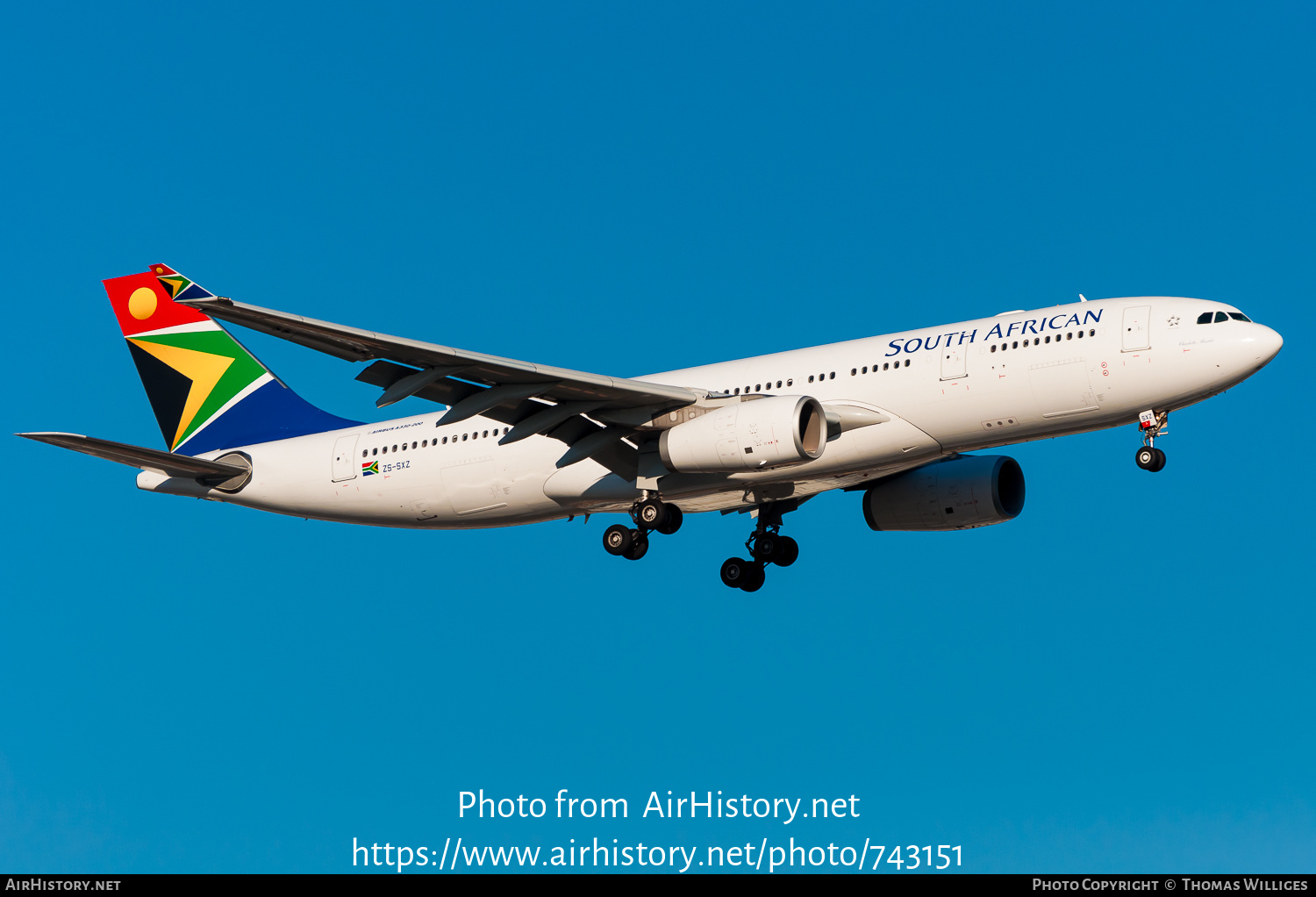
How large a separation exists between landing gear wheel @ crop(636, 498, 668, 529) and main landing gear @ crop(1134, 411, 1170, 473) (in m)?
9.82

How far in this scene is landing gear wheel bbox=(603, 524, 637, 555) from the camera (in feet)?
107

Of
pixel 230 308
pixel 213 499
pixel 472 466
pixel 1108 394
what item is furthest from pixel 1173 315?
pixel 213 499

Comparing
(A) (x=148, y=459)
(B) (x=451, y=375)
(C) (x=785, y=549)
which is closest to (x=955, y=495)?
(C) (x=785, y=549)

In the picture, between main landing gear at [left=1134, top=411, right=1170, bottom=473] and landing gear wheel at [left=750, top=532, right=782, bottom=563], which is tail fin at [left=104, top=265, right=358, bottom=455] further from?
main landing gear at [left=1134, top=411, right=1170, bottom=473]

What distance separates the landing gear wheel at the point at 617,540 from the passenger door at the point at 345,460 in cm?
643

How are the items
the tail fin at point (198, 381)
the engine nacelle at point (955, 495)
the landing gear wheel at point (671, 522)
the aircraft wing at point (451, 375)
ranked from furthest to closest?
the tail fin at point (198, 381), the engine nacelle at point (955, 495), the landing gear wheel at point (671, 522), the aircraft wing at point (451, 375)

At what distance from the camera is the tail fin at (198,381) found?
123 feet

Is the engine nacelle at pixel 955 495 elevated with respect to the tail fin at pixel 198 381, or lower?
lower

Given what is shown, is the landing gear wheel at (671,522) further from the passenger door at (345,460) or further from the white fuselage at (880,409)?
the passenger door at (345,460)

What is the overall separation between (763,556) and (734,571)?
0.79 metres

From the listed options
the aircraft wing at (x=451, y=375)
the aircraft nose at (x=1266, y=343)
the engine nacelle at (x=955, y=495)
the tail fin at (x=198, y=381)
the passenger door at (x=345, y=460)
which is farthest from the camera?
the tail fin at (x=198, y=381)

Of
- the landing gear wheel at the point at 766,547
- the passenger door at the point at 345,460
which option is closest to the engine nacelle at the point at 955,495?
the landing gear wheel at the point at 766,547

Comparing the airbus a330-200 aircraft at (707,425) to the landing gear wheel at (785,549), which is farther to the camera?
the landing gear wheel at (785,549)

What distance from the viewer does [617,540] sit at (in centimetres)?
3275
